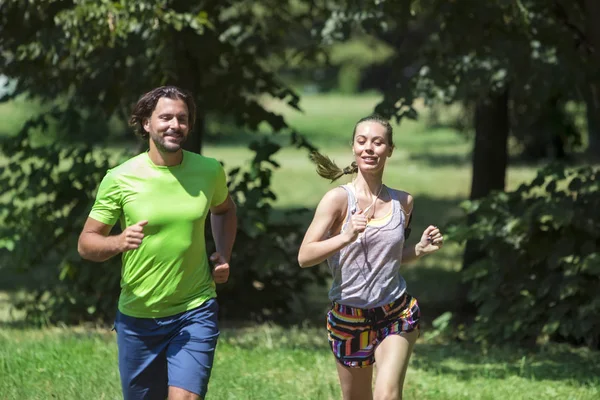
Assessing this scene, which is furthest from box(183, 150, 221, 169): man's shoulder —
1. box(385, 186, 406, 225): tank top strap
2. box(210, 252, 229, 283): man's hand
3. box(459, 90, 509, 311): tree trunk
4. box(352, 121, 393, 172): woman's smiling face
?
box(459, 90, 509, 311): tree trunk

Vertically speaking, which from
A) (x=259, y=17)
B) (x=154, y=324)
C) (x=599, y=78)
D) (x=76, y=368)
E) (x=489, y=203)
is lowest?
(x=76, y=368)

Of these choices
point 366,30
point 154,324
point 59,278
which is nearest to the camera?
point 154,324

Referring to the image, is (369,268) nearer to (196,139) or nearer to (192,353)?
(192,353)

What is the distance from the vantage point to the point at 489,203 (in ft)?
31.6

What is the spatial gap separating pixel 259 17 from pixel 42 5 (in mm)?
3099

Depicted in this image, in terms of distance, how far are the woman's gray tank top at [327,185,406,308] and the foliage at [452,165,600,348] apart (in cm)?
408

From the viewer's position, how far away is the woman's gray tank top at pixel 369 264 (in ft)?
16.7

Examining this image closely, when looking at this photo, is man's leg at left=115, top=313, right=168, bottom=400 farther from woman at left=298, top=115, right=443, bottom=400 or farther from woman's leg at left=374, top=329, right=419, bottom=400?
woman's leg at left=374, top=329, right=419, bottom=400

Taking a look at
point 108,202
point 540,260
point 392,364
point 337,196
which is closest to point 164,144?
point 108,202

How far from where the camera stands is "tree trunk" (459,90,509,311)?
12.0 m

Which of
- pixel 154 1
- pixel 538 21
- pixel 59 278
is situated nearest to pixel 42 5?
pixel 154 1

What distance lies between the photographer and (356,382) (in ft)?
17.1

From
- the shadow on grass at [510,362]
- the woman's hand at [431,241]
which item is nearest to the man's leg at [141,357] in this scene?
the woman's hand at [431,241]

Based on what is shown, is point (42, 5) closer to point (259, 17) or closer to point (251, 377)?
point (259, 17)
